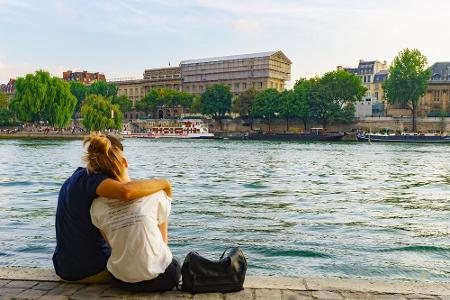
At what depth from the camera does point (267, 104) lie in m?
107

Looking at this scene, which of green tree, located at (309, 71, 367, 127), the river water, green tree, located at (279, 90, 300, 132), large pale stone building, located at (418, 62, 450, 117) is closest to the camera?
the river water

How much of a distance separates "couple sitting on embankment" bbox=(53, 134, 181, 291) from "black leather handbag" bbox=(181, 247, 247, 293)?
13 centimetres

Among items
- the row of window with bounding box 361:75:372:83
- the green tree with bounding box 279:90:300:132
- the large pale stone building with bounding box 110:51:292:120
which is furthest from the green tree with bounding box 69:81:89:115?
the row of window with bounding box 361:75:372:83

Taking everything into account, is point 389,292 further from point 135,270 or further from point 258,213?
point 258,213

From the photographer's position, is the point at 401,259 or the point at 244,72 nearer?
the point at 401,259

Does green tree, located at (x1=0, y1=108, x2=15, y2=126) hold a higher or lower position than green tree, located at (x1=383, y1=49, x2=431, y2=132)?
lower

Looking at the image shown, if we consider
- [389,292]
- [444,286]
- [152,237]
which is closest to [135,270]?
[152,237]

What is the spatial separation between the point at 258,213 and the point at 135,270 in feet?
32.0

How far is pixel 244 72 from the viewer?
131375 millimetres

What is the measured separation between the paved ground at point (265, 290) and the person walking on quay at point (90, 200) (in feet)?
0.64

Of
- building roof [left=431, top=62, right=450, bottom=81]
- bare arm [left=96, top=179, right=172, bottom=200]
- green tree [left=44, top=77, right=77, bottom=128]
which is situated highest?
building roof [left=431, top=62, right=450, bottom=81]

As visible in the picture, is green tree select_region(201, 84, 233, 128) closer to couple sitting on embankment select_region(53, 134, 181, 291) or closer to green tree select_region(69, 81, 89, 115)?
green tree select_region(69, 81, 89, 115)

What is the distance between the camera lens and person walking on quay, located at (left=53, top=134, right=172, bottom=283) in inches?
199

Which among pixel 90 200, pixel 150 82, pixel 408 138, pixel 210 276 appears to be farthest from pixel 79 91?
pixel 210 276
